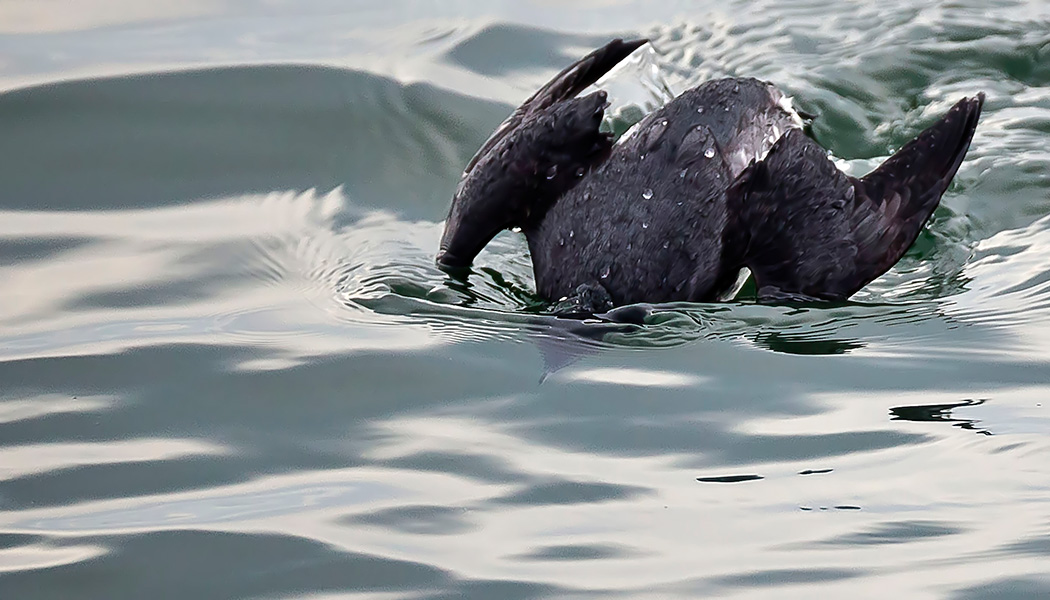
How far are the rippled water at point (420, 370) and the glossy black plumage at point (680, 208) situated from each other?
0.13 metres

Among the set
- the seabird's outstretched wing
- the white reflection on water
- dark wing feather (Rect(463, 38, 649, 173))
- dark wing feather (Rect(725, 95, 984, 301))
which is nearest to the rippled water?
the white reflection on water

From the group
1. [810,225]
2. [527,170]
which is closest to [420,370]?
[527,170]

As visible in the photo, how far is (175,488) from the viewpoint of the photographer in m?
3.41

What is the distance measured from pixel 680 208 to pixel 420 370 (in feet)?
3.05

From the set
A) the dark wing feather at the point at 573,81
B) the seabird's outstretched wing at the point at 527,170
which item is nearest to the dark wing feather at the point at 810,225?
the seabird's outstretched wing at the point at 527,170

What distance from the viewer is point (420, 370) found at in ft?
13.4

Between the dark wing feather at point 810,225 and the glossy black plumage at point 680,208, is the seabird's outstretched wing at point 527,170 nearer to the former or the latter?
the glossy black plumage at point 680,208

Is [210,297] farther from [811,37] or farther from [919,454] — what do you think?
[811,37]

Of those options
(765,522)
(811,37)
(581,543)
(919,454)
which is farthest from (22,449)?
(811,37)

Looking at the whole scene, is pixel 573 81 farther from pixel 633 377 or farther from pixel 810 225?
pixel 633 377

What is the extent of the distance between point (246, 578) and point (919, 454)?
5.34 feet

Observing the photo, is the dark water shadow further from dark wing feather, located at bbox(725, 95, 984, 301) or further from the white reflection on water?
dark wing feather, located at bbox(725, 95, 984, 301)

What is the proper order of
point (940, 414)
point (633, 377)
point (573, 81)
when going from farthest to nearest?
point (573, 81) → point (633, 377) → point (940, 414)

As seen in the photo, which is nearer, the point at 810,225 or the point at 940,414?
the point at 940,414
